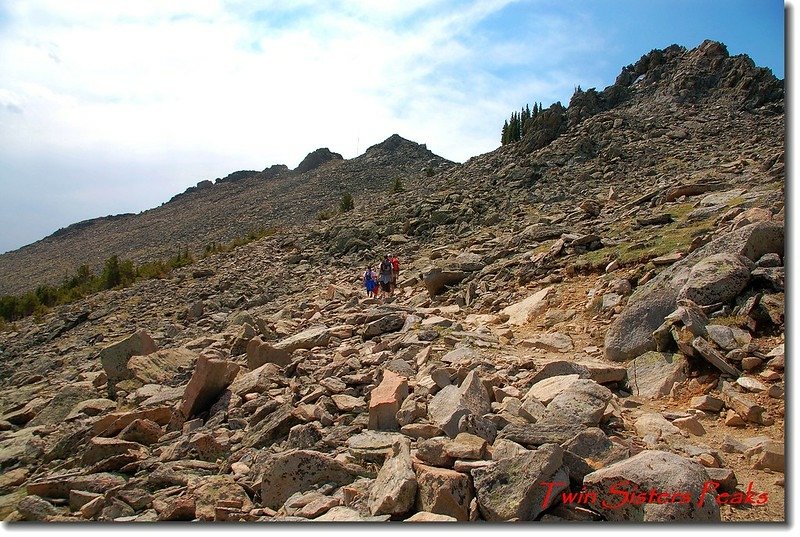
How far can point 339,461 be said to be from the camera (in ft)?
15.8

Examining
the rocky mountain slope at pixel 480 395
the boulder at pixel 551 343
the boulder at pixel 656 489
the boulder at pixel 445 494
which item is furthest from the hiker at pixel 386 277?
the boulder at pixel 656 489

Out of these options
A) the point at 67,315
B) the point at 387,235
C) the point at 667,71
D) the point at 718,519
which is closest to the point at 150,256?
the point at 67,315

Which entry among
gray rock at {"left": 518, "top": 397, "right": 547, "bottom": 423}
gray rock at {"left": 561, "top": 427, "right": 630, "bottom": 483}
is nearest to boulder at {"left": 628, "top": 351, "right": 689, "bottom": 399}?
gray rock at {"left": 518, "top": 397, "right": 547, "bottom": 423}

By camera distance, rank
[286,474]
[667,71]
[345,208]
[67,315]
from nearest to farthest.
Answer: [286,474], [67,315], [345,208], [667,71]

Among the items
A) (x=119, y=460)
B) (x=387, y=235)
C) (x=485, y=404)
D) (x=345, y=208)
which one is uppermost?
(x=345, y=208)

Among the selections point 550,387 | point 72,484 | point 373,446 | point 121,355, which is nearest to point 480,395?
point 550,387

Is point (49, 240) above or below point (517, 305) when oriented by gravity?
above

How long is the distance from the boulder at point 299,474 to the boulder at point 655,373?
366cm

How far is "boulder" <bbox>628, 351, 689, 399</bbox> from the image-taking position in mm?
6145

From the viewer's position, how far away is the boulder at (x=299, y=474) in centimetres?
466

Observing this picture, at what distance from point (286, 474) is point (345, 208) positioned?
32184 mm

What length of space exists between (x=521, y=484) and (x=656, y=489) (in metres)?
0.91

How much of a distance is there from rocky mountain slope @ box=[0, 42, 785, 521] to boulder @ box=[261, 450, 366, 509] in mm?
17

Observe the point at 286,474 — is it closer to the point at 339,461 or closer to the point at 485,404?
the point at 339,461
